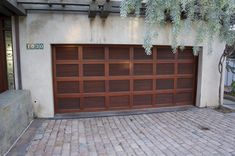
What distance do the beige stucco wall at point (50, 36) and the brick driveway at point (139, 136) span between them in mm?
892

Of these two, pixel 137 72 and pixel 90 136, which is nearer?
pixel 90 136

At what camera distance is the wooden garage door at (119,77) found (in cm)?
598

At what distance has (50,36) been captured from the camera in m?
5.55

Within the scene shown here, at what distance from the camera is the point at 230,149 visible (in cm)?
395

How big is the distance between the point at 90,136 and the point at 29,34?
320cm

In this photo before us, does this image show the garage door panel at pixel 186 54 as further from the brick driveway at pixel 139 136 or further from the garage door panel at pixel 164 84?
the brick driveway at pixel 139 136

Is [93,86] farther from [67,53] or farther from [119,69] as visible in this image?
[67,53]

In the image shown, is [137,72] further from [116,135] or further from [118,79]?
[116,135]

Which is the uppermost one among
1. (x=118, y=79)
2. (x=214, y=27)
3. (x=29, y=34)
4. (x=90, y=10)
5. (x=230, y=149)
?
(x=90, y=10)

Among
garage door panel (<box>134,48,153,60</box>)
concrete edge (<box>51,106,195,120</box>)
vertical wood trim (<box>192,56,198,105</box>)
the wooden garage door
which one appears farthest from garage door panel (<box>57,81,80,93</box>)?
vertical wood trim (<box>192,56,198,105</box>)

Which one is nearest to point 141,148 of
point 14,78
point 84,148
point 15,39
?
point 84,148

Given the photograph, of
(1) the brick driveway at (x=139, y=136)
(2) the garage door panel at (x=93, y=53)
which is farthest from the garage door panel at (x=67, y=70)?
(1) the brick driveway at (x=139, y=136)

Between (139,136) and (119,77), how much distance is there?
7.34 feet

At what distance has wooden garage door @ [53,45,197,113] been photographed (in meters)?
5.98
